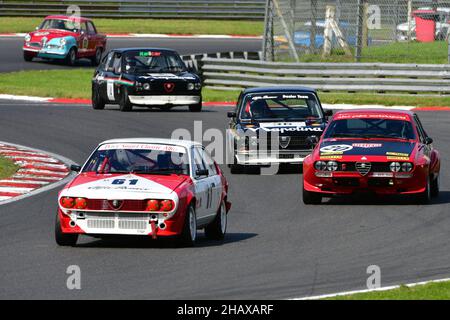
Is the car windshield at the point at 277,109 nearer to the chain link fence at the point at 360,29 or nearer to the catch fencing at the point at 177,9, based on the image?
the chain link fence at the point at 360,29

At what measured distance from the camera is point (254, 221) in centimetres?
1570

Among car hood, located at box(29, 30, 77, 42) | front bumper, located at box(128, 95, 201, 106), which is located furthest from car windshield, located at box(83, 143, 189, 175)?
car hood, located at box(29, 30, 77, 42)

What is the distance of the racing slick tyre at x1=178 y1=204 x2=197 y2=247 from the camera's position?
13.0m

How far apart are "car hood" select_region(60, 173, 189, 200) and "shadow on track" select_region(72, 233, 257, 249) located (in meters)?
0.47

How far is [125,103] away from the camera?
2980cm

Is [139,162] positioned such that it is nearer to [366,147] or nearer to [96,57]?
[366,147]

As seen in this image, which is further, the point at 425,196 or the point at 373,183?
the point at 425,196

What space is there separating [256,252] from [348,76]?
21245 millimetres

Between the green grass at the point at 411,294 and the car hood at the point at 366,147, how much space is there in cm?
627

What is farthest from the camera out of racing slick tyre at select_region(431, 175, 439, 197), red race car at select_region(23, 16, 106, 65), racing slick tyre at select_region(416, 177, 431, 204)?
red race car at select_region(23, 16, 106, 65)

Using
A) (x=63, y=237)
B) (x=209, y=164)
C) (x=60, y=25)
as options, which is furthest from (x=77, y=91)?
(x=63, y=237)

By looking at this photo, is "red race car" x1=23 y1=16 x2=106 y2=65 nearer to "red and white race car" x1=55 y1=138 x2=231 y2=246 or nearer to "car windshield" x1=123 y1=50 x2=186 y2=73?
"car windshield" x1=123 y1=50 x2=186 y2=73

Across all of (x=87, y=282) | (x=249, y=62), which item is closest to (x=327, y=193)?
(x=87, y=282)
